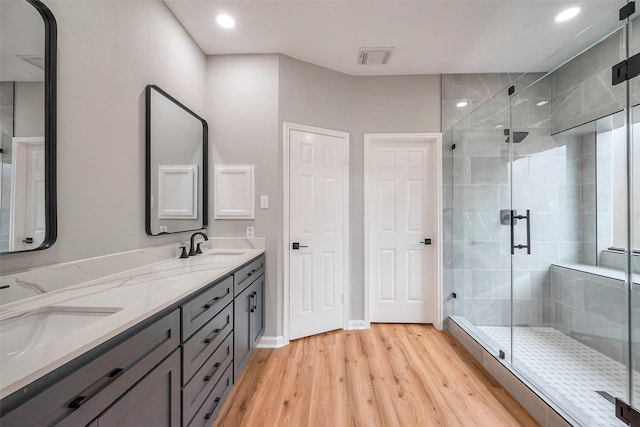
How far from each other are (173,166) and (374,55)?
2055mm

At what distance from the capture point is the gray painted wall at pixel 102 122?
125cm

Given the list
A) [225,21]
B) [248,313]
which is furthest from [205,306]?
[225,21]

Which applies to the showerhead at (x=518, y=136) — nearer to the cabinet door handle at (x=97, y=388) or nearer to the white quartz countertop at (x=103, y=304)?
the white quartz countertop at (x=103, y=304)

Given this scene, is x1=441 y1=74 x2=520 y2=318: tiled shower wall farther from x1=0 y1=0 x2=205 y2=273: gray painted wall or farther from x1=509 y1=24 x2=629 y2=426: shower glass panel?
x1=0 y1=0 x2=205 y2=273: gray painted wall

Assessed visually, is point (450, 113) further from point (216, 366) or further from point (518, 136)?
point (216, 366)

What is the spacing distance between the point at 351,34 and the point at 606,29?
1631 mm

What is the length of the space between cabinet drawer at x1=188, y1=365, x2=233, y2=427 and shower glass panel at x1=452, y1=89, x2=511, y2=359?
204 cm

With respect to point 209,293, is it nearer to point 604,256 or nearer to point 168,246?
point 168,246

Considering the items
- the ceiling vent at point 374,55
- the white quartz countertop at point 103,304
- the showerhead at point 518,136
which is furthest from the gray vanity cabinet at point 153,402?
the showerhead at point 518,136

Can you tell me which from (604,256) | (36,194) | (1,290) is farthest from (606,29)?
(1,290)

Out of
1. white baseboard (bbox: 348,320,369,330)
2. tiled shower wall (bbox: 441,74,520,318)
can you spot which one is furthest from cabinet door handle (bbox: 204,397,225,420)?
tiled shower wall (bbox: 441,74,520,318)

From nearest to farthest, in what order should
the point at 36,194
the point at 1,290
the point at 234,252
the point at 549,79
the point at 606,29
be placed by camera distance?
the point at 1,290 → the point at 36,194 → the point at 606,29 → the point at 549,79 → the point at 234,252

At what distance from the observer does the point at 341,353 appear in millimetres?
2387

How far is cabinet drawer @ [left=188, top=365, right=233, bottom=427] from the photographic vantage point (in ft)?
4.39
